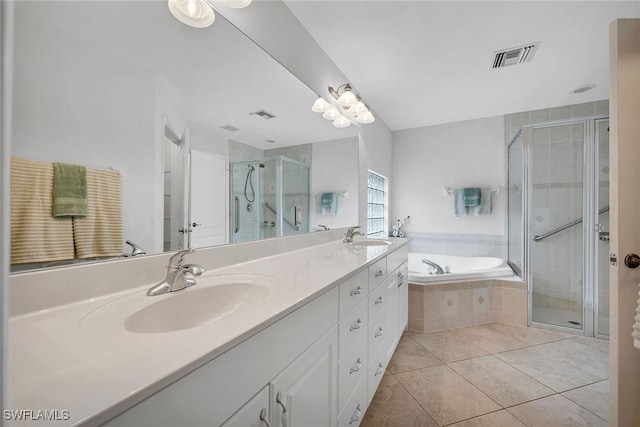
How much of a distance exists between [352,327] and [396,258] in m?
0.91

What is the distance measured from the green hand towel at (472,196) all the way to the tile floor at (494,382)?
1518 millimetres

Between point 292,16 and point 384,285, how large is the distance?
1.76 meters

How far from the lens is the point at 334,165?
84.2 inches

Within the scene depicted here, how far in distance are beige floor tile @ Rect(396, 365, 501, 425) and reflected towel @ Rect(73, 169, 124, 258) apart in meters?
1.74

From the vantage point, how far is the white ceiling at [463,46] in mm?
1586

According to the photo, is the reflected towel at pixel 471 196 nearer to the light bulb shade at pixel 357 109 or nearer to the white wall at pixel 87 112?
the light bulb shade at pixel 357 109

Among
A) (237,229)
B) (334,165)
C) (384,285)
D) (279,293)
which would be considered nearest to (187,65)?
(237,229)

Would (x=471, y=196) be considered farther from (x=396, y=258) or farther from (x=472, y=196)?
(x=396, y=258)

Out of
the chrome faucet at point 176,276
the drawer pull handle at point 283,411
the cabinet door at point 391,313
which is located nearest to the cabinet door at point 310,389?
the drawer pull handle at point 283,411

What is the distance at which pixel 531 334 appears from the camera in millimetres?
2418

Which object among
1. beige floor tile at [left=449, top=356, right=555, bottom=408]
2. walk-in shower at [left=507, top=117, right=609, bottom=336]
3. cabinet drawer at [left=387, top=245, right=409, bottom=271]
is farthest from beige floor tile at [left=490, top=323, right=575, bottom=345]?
cabinet drawer at [left=387, top=245, right=409, bottom=271]

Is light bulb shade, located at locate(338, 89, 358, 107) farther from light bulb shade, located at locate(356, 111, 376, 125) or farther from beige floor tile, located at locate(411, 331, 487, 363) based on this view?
beige floor tile, located at locate(411, 331, 487, 363)

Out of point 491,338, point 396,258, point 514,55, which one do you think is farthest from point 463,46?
point 491,338

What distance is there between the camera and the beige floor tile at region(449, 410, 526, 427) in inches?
54.1
